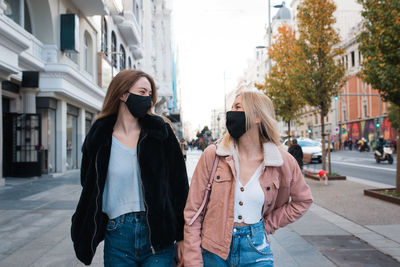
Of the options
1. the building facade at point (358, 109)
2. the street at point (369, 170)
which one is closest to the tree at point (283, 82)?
the street at point (369, 170)

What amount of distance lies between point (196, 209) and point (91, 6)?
1756 cm

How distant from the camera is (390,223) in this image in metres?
6.36

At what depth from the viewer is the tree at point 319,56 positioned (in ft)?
45.0

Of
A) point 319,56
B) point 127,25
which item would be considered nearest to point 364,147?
point 127,25

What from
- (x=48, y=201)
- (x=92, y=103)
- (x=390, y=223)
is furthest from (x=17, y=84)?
(x=390, y=223)

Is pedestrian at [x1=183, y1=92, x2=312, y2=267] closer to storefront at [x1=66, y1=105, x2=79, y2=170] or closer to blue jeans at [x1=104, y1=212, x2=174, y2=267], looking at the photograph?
blue jeans at [x1=104, y1=212, x2=174, y2=267]

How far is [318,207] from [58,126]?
1224cm

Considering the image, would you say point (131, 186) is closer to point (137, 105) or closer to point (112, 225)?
point (112, 225)

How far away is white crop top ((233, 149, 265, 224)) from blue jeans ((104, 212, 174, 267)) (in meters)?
0.53

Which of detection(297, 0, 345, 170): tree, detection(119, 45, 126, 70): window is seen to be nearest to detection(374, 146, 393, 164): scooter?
detection(297, 0, 345, 170): tree

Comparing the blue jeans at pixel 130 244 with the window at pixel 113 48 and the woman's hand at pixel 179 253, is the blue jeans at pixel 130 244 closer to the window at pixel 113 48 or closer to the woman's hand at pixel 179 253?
the woman's hand at pixel 179 253

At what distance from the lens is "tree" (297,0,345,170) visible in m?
13.7

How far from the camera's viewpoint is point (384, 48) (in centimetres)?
876

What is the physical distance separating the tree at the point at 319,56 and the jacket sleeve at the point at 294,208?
39.4 ft
